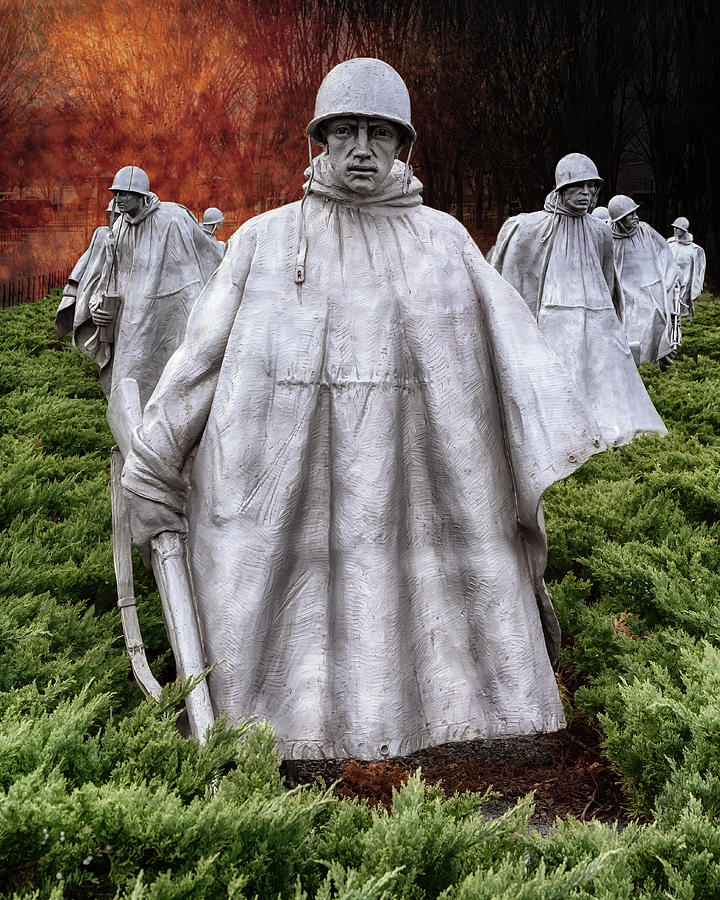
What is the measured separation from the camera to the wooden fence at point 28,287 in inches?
680

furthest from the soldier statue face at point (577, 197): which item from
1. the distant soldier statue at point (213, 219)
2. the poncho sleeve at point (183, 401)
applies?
the distant soldier statue at point (213, 219)

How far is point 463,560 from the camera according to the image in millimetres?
3346

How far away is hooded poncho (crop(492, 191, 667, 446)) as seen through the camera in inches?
338

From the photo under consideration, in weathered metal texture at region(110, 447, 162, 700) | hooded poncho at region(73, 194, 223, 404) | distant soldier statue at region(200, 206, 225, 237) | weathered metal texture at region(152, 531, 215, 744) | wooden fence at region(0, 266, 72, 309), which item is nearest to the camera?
weathered metal texture at region(152, 531, 215, 744)

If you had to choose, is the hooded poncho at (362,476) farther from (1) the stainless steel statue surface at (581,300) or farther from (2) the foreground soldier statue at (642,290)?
(2) the foreground soldier statue at (642,290)

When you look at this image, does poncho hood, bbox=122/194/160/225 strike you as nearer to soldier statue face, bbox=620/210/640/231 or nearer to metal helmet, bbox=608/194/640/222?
metal helmet, bbox=608/194/640/222

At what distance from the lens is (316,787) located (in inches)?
109

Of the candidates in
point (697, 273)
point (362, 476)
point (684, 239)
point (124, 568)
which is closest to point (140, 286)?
point (124, 568)

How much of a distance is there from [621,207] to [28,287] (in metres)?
9.83

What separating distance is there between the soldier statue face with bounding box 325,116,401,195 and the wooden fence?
14.7 meters

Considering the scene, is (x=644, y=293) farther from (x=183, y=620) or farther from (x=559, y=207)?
(x=183, y=620)

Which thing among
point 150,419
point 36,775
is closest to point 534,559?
point 150,419

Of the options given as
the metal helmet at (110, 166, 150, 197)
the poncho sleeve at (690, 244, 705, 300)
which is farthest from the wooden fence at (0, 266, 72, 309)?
the poncho sleeve at (690, 244, 705, 300)

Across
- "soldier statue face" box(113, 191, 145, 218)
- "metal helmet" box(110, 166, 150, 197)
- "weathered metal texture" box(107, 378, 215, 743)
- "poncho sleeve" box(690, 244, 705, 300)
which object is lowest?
"weathered metal texture" box(107, 378, 215, 743)
